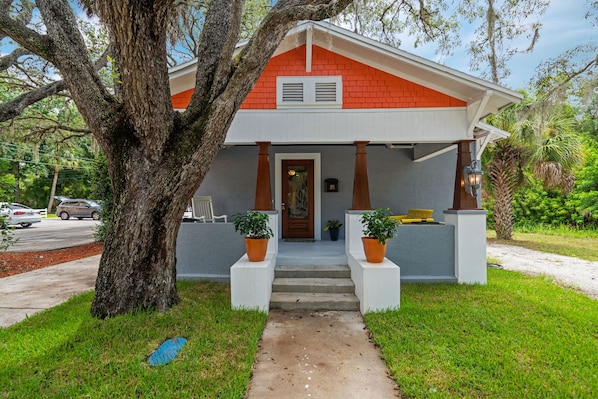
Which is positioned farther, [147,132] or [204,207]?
[204,207]

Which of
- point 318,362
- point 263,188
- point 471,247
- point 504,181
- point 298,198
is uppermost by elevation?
point 504,181

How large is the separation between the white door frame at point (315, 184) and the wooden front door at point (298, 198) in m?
0.09

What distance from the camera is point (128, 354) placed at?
308 centimetres

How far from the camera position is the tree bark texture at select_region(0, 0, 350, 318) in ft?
11.9

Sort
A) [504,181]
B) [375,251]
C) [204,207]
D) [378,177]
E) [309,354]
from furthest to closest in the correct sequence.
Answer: [504,181], [378,177], [204,207], [375,251], [309,354]

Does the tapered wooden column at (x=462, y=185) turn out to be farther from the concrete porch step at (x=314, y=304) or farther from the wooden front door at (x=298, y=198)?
the wooden front door at (x=298, y=198)

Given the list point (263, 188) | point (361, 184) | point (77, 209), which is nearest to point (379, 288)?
point (361, 184)

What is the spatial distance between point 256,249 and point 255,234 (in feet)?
0.81

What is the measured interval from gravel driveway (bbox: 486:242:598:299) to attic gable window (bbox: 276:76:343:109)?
5.64 metres

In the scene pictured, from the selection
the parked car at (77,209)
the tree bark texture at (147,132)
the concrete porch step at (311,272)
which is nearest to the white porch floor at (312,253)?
the concrete porch step at (311,272)

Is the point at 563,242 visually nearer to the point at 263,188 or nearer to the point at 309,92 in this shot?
the point at 309,92

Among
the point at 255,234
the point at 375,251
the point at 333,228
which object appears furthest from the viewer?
the point at 333,228

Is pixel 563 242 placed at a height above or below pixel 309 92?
below

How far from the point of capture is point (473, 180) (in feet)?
17.7
